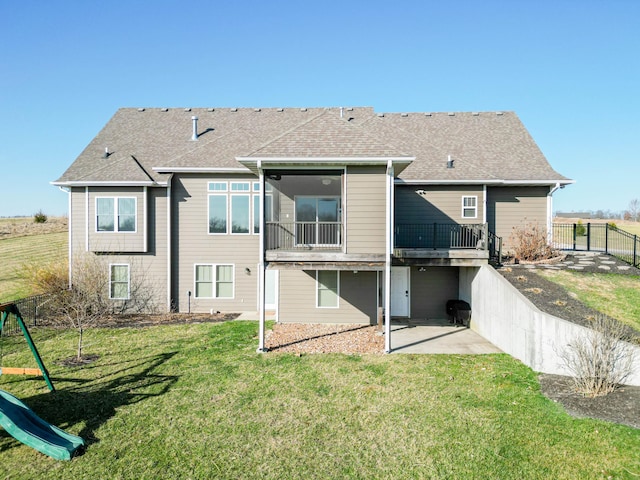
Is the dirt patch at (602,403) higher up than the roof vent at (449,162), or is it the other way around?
the roof vent at (449,162)

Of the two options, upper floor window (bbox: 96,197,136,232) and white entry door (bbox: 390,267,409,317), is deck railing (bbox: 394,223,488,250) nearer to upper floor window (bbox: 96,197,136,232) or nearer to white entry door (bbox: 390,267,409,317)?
white entry door (bbox: 390,267,409,317)

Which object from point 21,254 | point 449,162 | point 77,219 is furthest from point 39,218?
point 449,162

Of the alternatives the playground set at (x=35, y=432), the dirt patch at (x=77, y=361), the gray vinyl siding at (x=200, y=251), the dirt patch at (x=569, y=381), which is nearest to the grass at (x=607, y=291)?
the dirt patch at (x=569, y=381)

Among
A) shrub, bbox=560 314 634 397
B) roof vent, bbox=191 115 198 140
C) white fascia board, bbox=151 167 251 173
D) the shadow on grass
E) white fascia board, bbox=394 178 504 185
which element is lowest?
the shadow on grass

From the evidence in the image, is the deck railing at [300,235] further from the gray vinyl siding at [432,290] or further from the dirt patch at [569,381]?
the dirt patch at [569,381]

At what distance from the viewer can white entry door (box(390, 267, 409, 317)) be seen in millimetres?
13953

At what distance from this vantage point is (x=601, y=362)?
22.5ft

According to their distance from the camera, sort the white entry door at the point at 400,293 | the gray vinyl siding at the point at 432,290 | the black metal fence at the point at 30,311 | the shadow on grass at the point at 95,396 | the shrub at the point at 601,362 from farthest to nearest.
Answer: the white entry door at the point at 400,293 < the gray vinyl siding at the point at 432,290 < the black metal fence at the point at 30,311 < the shrub at the point at 601,362 < the shadow on grass at the point at 95,396

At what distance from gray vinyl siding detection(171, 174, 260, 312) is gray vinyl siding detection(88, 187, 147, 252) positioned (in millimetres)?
1233

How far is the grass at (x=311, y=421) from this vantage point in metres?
5.15

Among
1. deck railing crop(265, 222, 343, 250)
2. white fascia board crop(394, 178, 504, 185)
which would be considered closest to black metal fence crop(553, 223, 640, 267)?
white fascia board crop(394, 178, 504, 185)

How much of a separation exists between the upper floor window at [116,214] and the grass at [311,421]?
Answer: 231 inches

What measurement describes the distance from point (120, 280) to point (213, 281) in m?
3.80

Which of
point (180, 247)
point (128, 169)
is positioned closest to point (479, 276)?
point (180, 247)
